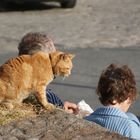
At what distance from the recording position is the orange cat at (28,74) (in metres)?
3.78

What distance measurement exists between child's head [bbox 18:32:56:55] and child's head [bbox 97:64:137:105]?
0.42 meters

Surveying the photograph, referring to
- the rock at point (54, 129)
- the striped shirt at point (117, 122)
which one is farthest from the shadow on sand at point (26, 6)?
the rock at point (54, 129)

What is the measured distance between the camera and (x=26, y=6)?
17094 mm

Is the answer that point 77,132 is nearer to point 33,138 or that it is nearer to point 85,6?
point 33,138

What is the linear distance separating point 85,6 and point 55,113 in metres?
13.1

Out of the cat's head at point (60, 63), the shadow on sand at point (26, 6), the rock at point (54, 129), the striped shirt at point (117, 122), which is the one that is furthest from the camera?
the shadow on sand at point (26, 6)

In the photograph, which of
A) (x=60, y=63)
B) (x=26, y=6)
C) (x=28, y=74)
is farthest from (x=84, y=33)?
(x=28, y=74)

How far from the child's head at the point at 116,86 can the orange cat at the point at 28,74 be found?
0.56 meters

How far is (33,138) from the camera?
3674 millimetres

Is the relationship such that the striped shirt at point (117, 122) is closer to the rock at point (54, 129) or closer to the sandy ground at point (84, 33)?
the rock at point (54, 129)

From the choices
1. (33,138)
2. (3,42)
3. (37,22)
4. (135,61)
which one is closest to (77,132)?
(33,138)

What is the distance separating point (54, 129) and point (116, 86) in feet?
2.30

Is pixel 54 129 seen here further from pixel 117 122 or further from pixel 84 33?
pixel 84 33

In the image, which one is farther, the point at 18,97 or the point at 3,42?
the point at 3,42
